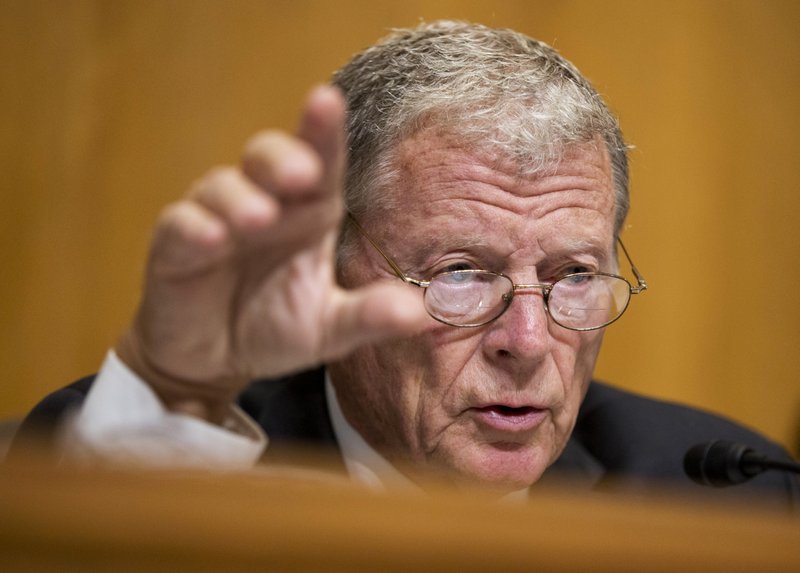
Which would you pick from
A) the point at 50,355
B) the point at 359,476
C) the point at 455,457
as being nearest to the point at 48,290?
the point at 50,355

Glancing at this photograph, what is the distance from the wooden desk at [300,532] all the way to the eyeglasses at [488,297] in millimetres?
881

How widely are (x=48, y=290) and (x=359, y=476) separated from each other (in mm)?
1101

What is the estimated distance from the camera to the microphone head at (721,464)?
53.8 inches

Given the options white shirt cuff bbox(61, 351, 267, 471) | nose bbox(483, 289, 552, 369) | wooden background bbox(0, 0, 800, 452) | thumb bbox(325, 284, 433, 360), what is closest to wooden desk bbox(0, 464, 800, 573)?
thumb bbox(325, 284, 433, 360)

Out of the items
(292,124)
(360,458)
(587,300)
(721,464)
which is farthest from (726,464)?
(292,124)

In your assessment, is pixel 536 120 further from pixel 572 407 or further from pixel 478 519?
pixel 478 519

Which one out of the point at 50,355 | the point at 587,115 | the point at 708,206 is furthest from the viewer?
the point at 708,206

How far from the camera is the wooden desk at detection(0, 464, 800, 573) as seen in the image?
0.45 metres

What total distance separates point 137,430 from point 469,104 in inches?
29.4

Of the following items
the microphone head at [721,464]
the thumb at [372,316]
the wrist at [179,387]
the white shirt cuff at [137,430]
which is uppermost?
the thumb at [372,316]

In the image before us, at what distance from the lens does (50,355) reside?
7.40 ft

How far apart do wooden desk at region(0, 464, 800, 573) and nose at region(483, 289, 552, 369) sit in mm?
859

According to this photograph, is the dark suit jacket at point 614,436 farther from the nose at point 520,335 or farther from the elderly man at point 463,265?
the nose at point 520,335

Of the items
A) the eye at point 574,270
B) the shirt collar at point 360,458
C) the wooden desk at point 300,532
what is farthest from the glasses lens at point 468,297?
the wooden desk at point 300,532
